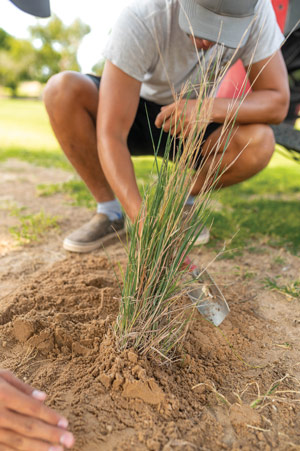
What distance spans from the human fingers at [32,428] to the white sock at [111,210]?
1743 millimetres

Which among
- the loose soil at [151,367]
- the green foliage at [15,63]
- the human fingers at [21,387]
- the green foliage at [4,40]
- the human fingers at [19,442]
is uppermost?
the human fingers at [21,387]

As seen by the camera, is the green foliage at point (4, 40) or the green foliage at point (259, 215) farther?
the green foliage at point (4, 40)

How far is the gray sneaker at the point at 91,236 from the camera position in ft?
7.77

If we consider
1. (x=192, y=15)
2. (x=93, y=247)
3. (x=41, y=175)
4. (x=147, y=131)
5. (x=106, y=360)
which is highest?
(x=192, y=15)

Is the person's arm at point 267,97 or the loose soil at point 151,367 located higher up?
the person's arm at point 267,97

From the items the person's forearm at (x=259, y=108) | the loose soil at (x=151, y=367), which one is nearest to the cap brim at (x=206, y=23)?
the person's forearm at (x=259, y=108)

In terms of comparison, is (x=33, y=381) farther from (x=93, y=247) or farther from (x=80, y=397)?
(x=93, y=247)

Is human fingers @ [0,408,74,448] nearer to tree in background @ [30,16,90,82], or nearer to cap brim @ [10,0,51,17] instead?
cap brim @ [10,0,51,17]

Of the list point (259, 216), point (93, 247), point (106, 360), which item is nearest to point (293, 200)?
point (259, 216)

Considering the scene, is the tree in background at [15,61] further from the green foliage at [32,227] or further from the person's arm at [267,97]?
the person's arm at [267,97]

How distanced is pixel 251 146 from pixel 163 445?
1.65m

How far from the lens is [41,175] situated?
4.26m

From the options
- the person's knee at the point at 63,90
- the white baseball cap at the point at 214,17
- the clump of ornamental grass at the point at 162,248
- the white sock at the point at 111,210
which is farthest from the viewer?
the white sock at the point at 111,210

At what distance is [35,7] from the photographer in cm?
167
